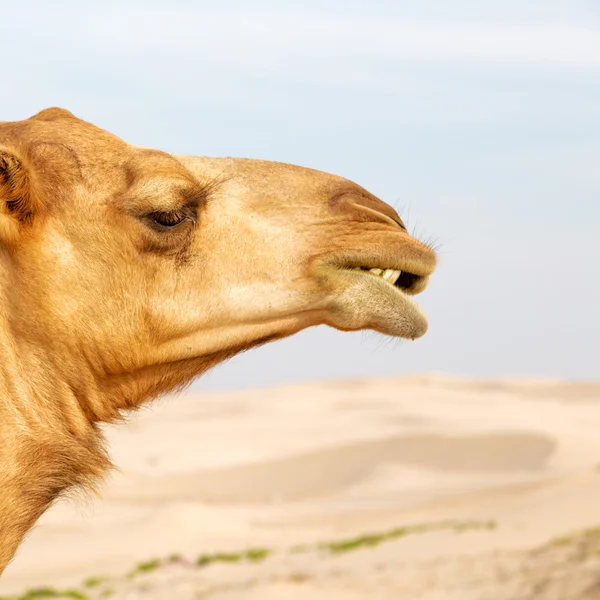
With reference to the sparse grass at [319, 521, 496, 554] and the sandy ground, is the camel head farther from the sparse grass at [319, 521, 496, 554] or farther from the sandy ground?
the sparse grass at [319, 521, 496, 554]

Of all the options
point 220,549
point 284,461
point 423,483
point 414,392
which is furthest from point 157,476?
point 414,392

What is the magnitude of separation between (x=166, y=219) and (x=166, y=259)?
13cm

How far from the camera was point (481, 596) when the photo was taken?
730 centimetres

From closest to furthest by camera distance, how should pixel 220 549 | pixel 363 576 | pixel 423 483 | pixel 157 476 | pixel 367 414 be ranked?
1. pixel 363 576
2. pixel 220 549
3. pixel 423 483
4. pixel 157 476
5. pixel 367 414

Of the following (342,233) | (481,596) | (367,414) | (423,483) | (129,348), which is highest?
(367,414)

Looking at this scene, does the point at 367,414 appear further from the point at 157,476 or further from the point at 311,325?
the point at 311,325

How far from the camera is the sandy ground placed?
27.0 feet

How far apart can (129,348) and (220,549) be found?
10196 mm

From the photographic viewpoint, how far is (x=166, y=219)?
3.48 m

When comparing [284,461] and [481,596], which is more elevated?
[284,461]

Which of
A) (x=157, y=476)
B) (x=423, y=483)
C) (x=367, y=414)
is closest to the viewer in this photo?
(x=423, y=483)

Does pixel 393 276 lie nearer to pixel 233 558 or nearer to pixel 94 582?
pixel 233 558

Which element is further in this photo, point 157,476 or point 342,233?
point 157,476

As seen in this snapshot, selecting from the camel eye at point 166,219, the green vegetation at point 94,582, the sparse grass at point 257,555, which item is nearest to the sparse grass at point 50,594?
the green vegetation at point 94,582
